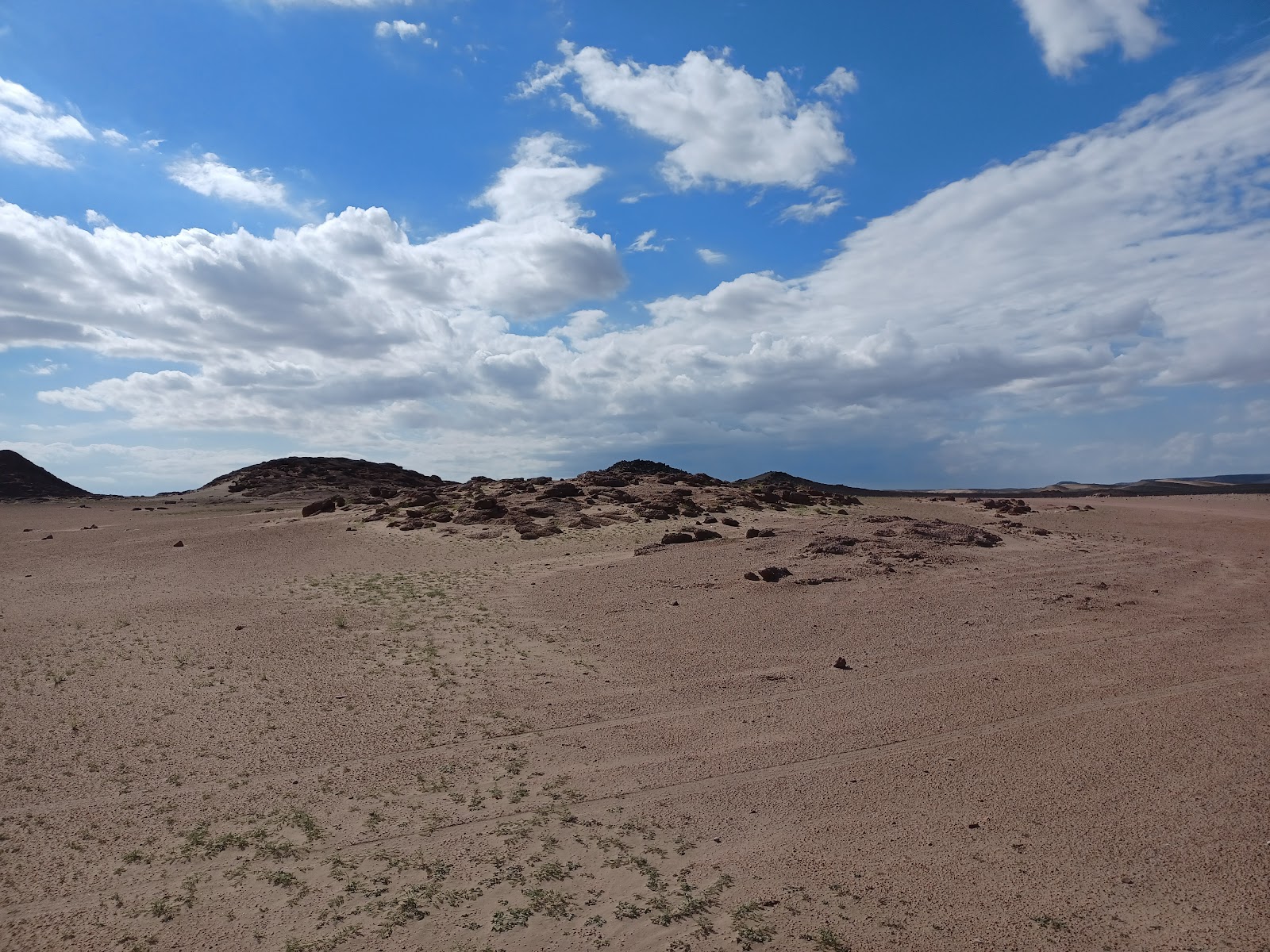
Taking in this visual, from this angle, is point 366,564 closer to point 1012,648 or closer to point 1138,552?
point 1012,648

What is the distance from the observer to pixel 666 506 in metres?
32.9

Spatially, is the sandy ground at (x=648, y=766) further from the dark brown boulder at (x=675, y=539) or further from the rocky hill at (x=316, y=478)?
the rocky hill at (x=316, y=478)

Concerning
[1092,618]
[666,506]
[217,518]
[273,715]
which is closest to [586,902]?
[273,715]

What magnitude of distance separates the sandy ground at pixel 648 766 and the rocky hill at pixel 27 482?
60612 millimetres

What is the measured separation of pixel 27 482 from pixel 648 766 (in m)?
83.1

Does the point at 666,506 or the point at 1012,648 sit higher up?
the point at 666,506

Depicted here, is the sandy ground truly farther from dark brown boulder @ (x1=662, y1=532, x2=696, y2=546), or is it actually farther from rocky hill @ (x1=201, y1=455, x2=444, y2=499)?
rocky hill @ (x1=201, y1=455, x2=444, y2=499)

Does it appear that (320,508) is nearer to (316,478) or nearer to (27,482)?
(316,478)

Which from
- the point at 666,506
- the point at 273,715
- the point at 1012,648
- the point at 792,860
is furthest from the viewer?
the point at 666,506

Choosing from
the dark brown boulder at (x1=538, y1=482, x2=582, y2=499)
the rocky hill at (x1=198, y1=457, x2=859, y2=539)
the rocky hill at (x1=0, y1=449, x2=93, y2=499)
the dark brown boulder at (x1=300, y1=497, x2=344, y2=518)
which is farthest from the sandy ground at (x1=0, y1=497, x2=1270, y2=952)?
the rocky hill at (x1=0, y1=449, x2=93, y2=499)

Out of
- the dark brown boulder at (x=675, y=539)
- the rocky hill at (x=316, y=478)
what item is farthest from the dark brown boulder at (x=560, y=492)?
the rocky hill at (x=316, y=478)

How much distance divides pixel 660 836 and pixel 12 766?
7.78 meters

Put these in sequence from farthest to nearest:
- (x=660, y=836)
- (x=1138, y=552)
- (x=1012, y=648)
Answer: (x=1138, y=552) < (x=1012, y=648) < (x=660, y=836)

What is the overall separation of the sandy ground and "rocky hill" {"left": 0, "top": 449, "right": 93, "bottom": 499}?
199 feet
